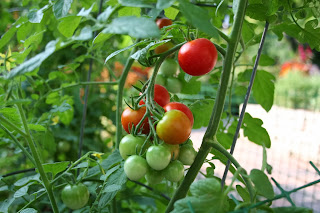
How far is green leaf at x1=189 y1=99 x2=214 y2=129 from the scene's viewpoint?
78 centimetres

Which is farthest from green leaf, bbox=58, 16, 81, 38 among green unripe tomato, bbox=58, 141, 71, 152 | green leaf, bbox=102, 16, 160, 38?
green unripe tomato, bbox=58, 141, 71, 152

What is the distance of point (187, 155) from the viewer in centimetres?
55

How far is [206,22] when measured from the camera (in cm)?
37

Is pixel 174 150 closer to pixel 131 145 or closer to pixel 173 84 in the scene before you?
pixel 131 145

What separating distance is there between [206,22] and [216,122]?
217 millimetres

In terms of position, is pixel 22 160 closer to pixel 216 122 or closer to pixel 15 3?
pixel 15 3

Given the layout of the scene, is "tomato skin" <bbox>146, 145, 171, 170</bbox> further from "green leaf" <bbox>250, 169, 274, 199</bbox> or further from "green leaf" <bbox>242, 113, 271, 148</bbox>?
"green leaf" <bbox>242, 113, 271, 148</bbox>

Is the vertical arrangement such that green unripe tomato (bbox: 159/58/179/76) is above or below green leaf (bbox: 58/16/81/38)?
below

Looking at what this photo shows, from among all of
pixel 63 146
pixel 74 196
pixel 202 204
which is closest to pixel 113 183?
pixel 74 196

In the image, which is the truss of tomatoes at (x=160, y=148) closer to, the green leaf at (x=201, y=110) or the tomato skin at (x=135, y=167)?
the tomato skin at (x=135, y=167)

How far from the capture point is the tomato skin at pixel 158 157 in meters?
0.49

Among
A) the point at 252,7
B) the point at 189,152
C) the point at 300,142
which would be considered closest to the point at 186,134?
the point at 189,152

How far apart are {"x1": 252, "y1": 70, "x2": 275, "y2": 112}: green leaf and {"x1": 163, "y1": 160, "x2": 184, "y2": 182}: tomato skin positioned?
38 cm

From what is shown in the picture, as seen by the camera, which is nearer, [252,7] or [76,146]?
[252,7]
